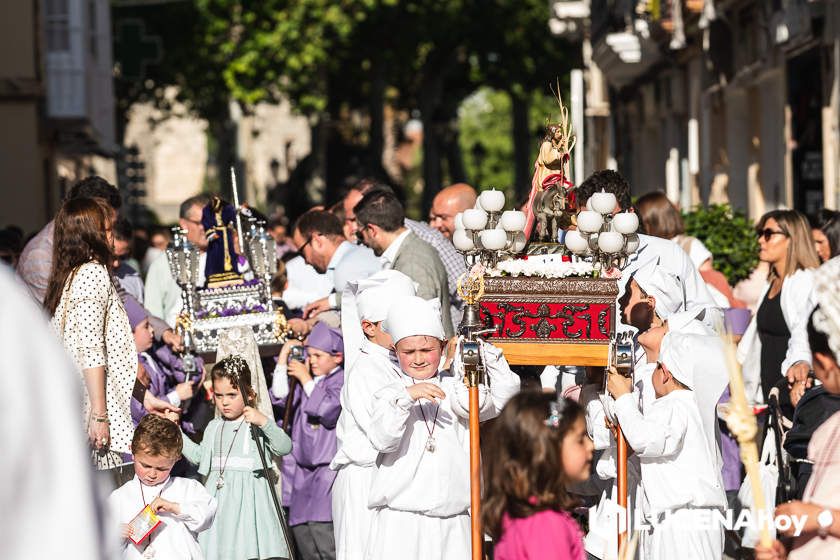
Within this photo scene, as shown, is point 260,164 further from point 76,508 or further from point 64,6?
point 76,508

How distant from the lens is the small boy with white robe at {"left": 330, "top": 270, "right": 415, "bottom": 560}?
22.1 ft

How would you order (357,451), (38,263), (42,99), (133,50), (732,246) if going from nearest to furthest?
1. (357,451)
2. (38,263)
3. (732,246)
4. (42,99)
5. (133,50)

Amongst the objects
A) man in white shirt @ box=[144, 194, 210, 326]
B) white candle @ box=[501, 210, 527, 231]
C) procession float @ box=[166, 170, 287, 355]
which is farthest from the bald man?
white candle @ box=[501, 210, 527, 231]

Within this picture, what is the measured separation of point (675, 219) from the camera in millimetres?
9242

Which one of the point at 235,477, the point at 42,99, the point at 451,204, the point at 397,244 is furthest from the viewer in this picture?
the point at 42,99

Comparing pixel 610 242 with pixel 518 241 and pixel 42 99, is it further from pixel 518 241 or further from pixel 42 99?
pixel 42 99

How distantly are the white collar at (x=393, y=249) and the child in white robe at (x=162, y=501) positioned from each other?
191 cm

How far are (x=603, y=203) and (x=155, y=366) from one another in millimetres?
3442

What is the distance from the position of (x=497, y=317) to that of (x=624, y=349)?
633 mm

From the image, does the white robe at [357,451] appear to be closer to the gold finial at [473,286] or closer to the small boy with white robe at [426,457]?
the small boy with white robe at [426,457]

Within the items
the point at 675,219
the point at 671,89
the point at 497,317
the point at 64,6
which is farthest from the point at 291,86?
the point at 497,317

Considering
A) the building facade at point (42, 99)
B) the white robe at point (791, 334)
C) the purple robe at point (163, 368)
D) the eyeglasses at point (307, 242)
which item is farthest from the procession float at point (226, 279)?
the building facade at point (42, 99)

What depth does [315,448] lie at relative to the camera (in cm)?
883

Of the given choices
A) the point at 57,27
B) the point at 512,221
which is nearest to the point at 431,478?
the point at 512,221
